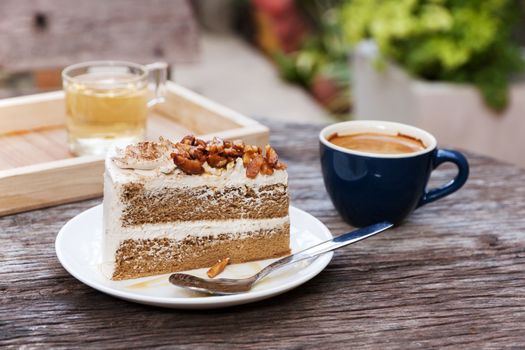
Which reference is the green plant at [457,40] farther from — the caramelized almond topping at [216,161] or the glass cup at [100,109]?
the caramelized almond topping at [216,161]

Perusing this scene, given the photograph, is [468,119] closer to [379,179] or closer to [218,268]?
[379,179]

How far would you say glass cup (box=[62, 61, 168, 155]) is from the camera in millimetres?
1729

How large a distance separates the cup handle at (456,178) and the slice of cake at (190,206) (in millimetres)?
343

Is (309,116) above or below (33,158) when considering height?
below

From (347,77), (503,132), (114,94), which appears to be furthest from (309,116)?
(114,94)

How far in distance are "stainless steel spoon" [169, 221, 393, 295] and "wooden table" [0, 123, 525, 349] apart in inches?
1.3

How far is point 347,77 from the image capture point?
4.72m

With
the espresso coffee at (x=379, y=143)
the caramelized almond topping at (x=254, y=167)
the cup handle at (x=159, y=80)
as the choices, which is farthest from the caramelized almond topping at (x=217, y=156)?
the cup handle at (x=159, y=80)

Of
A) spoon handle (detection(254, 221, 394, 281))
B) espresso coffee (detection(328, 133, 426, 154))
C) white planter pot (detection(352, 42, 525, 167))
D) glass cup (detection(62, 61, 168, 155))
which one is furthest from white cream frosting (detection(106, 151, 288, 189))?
white planter pot (detection(352, 42, 525, 167))

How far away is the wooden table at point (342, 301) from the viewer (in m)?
1.12

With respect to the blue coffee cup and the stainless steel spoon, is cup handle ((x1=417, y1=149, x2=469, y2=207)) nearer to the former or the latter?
the blue coffee cup

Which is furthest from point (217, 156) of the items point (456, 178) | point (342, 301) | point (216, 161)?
point (456, 178)

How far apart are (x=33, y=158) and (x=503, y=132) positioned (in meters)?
2.18

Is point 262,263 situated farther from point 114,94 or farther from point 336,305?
point 114,94
